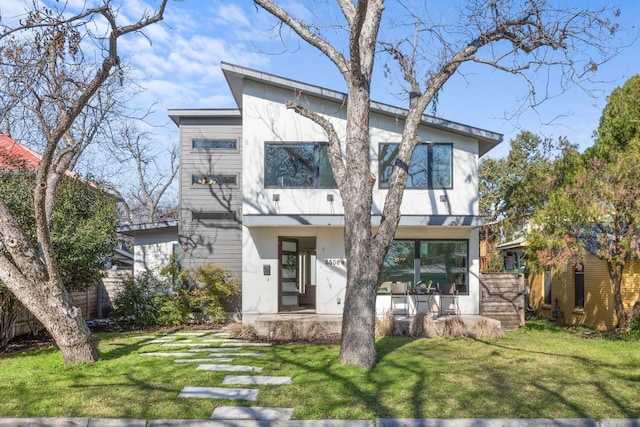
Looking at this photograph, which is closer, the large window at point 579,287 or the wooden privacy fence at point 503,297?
the wooden privacy fence at point 503,297

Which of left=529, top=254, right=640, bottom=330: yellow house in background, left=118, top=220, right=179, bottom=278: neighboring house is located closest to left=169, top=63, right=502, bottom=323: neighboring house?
left=529, top=254, right=640, bottom=330: yellow house in background

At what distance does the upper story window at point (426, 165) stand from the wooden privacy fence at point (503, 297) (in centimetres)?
302

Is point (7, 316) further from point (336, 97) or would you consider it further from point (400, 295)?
point (400, 295)

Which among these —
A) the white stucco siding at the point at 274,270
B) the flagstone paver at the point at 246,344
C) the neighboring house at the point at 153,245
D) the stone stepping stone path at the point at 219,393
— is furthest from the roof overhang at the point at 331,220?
the stone stepping stone path at the point at 219,393

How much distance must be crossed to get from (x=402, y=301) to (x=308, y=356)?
18.4 ft

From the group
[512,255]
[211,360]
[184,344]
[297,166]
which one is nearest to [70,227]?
[184,344]

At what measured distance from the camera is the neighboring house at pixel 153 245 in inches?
667

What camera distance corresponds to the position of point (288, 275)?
1505 centimetres

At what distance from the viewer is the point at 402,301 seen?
14.6 m

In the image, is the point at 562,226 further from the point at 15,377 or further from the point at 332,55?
the point at 15,377

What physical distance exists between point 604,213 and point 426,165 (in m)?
4.42

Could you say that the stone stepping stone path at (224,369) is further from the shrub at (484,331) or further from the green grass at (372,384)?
the shrub at (484,331)

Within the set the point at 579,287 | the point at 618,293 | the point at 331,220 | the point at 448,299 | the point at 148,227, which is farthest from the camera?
the point at 148,227

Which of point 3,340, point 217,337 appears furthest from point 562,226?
point 3,340
